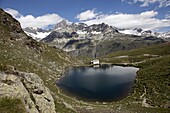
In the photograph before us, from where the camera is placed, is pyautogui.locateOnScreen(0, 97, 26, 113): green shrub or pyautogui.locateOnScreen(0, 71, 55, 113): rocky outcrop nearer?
pyautogui.locateOnScreen(0, 97, 26, 113): green shrub

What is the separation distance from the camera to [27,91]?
2291 cm

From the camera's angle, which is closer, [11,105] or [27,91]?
[11,105]

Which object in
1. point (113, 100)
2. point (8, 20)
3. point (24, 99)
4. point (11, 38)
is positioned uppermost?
point (8, 20)

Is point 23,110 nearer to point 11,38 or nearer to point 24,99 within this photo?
point 24,99

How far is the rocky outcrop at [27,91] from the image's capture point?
2059 centimetres

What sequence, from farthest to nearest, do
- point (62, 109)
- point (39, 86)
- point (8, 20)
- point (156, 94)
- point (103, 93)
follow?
1. point (8, 20)
2. point (103, 93)
3. point (156, 94)
4. point (62, 109)
5. point (39, 86)

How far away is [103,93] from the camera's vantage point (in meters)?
90.4

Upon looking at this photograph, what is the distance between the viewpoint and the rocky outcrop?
67.6 feet

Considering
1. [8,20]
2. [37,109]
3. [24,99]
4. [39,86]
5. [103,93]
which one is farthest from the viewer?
[8,20]

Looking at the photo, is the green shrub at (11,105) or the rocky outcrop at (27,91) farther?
the rocky outcrop at (27,91)

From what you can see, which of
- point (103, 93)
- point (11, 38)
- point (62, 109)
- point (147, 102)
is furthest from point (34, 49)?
point (62, 109)

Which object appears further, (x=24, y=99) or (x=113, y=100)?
(x=113, y=100)

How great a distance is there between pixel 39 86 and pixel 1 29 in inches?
5613

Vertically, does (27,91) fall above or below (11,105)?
above
